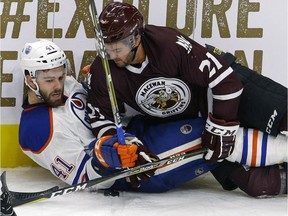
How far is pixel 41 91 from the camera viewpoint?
2572 millimetres

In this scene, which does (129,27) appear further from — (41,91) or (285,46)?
(285,46)

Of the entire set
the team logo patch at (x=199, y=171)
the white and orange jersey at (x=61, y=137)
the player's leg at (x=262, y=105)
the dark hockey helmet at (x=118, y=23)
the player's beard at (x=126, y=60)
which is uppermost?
the dark hockey helmet at (x=118, y=23)

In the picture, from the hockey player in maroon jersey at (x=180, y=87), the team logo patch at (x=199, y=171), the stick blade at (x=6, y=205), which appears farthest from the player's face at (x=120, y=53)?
the stick blade at (x=6, y=205)

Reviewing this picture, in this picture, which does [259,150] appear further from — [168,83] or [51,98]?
[51,98]

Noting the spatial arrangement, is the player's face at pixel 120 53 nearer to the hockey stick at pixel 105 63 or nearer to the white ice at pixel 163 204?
the hockey stick at pixel 105 63

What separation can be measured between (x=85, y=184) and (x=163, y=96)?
0.47 meters

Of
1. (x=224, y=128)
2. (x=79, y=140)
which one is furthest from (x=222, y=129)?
(x=79, y=140)

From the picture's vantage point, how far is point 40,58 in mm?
2521

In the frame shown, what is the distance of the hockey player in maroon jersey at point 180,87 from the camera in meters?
2.26

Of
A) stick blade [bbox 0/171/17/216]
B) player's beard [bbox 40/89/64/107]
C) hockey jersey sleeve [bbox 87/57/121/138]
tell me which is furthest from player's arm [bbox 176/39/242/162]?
stick blade [bbox 0/171/17/216]

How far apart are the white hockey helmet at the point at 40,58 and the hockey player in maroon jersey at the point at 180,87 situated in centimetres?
21

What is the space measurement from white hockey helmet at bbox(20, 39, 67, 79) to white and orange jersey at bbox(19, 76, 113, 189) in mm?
164

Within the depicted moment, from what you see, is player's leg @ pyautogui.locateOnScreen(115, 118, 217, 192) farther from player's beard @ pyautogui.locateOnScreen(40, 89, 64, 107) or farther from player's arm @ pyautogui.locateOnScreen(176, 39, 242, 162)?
player's beard @ pyautogui.locateOnScreen(40, 89, 64, 107)

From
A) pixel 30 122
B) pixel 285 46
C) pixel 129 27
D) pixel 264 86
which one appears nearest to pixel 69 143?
pixel 30 122
